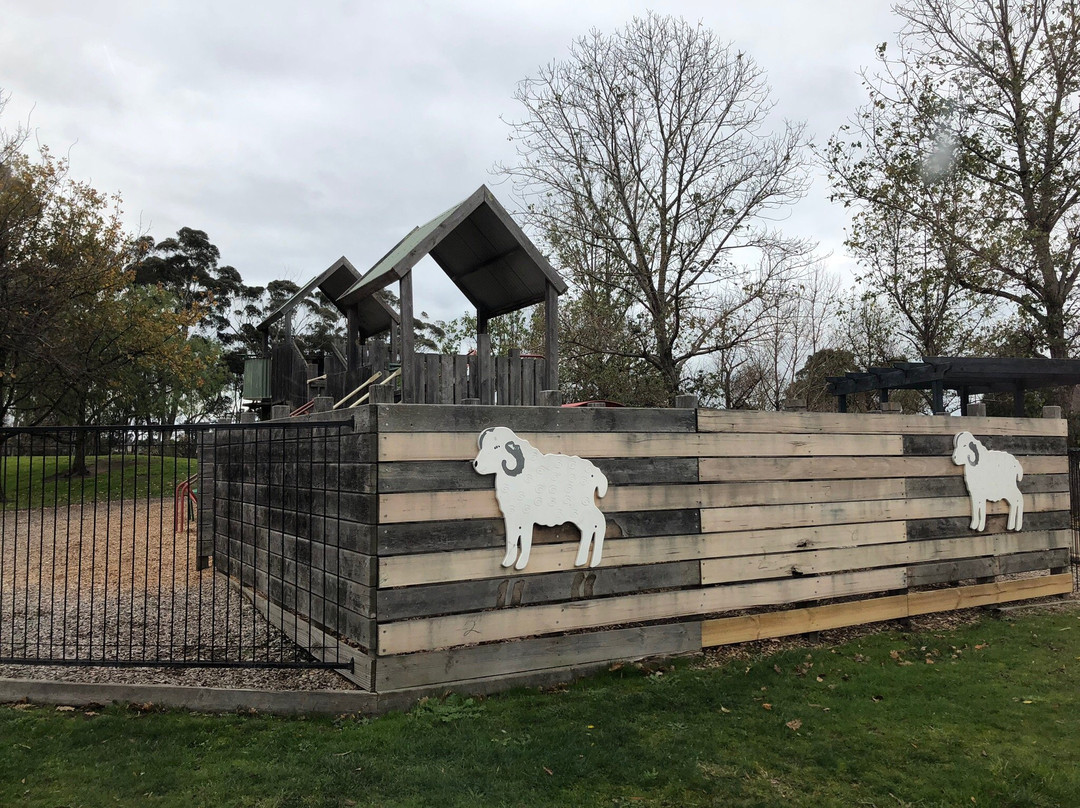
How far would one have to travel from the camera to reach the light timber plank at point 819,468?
6246 millimetres

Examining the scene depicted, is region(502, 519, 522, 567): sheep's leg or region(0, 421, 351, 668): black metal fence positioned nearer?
region(502, 519, 522, 567): sheep's leg

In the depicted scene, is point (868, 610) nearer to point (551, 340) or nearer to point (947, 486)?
point (947, 486)

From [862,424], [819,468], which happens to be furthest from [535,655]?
[862,424]

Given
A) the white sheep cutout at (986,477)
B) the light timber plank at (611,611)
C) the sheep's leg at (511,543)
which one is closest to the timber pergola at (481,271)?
the sheep's leg at (511,543)

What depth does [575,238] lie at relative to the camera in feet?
58.1

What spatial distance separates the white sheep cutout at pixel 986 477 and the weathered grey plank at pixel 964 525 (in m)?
0.14

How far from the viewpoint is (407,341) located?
6.84m

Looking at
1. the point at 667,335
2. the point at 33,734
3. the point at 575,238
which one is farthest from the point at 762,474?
the point at 575,238

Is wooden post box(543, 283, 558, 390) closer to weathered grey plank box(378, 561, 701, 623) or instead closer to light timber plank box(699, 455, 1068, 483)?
light timber plank box(699, 455, 1068, 483)

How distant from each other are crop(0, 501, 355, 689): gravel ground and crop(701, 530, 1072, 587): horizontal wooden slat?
344cm

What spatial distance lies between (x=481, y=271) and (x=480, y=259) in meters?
0.20

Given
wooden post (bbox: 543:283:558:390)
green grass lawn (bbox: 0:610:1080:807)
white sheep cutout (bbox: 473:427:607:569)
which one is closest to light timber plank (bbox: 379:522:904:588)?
white sheep cutout (bbox: 473:427:607:569)

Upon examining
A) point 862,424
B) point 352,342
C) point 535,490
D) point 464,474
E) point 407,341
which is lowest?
point 535,490

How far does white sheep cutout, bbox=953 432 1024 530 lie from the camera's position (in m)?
7.80
